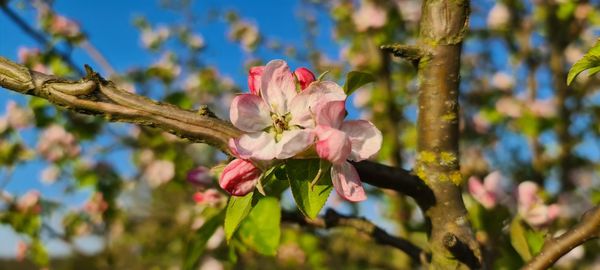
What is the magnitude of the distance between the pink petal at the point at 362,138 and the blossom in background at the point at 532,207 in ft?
2.84

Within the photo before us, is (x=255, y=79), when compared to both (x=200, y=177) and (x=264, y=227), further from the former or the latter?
(x=200, y=177)

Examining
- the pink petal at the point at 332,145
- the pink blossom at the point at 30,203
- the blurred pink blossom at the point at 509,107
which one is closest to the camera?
the pink petal at the point at 332,145

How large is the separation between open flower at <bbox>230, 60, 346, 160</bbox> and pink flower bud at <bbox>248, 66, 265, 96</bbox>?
14 mm

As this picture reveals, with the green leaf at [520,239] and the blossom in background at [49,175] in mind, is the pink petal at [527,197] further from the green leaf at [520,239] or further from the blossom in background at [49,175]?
the blossom in background at [49,175]

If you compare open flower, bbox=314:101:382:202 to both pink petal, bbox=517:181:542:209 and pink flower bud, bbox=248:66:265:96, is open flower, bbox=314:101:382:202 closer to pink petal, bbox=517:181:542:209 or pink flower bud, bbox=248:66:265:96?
pink flower bud, bbox=248:66:265:96

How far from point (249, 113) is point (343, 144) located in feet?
0.53

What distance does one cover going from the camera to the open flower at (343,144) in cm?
67

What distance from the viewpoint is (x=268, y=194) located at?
1098 mm

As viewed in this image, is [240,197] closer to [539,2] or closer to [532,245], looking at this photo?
[532,245]

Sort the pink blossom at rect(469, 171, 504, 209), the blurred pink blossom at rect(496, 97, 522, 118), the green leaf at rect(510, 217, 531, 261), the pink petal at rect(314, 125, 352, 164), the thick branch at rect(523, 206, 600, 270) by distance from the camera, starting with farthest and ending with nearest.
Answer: the blurred pink blossom at rect(496, 97, 522, 118) → the pink blossom at rect(469, 171, 504, 209) → the green leaf at rect(510, 217, 531, 261) → the thick branch at rect(523, 206, 600, 270) → the pink petal at rect(314, 125, 352, 164)

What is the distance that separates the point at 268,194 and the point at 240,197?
33 centimetres

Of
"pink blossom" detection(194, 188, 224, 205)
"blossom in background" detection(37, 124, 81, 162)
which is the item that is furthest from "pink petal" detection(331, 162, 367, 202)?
Result: "blossom in background" detection(37, 124, 81, 162)

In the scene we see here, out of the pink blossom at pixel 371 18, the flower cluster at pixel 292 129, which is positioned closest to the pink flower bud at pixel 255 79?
the flower cluster at pixel 292 129

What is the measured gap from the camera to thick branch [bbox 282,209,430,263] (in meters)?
1.12
